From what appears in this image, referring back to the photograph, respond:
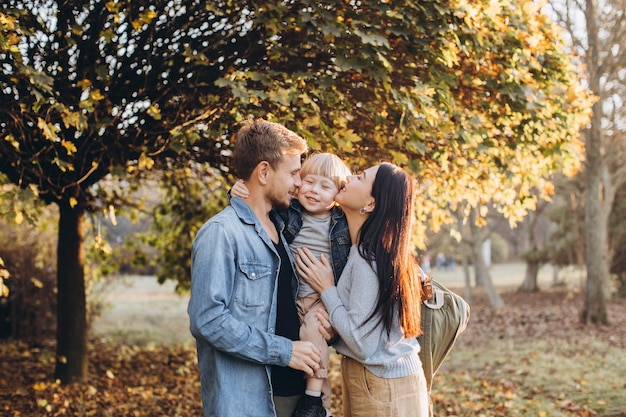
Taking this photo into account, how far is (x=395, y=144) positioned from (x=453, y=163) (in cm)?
81

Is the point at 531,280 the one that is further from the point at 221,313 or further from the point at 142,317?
the point at 221,313

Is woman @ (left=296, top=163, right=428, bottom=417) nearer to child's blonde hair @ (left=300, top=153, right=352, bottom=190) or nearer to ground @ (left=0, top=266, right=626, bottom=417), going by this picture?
child's blonde hair @ (left=300, top=153, right=352, bottom=190)

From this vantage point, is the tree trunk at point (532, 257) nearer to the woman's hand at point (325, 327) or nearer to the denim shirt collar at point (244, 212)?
the woman's hand at point (325, 327)

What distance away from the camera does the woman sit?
2645 mm

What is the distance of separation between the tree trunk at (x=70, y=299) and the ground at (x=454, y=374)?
24 centimetres

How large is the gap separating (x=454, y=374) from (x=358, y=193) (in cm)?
706

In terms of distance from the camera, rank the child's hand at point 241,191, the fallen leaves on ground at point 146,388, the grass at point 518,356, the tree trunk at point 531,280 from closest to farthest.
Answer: the child's hand at point 241,191 < the fallen leaves on ground at point 146,388 < the grass at point 518,356 < the tree trunk at point 531,280

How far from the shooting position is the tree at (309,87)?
4512 mm

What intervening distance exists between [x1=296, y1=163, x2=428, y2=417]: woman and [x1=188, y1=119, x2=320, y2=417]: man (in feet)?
0.64

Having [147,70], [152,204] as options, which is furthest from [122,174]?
[152,204]

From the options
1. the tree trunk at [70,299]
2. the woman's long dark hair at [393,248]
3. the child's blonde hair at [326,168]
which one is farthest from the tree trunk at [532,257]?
the woman's long dark hair at [393,248]

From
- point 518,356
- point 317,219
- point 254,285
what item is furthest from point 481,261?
point 254,285

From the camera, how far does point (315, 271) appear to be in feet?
9.00

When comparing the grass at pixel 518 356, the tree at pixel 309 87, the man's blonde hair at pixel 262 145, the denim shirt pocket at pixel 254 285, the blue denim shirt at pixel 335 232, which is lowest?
Result: the grass at pixel 518 356
